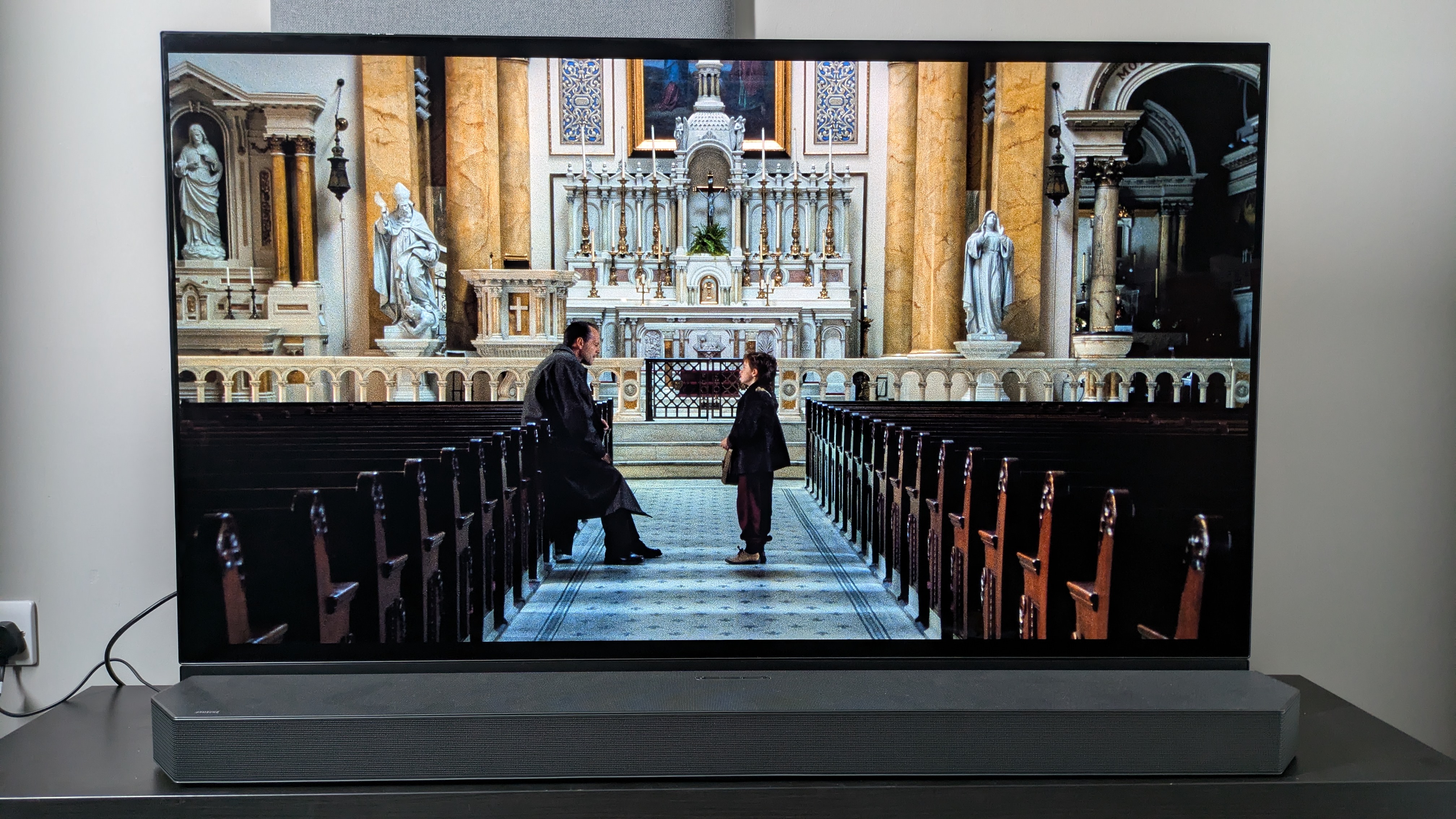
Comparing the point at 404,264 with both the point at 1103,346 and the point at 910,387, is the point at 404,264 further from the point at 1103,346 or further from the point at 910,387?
the point at 1103,346

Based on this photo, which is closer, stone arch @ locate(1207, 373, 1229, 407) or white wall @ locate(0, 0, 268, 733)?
stone arch @ locate(1207, 373, 1229, 407)

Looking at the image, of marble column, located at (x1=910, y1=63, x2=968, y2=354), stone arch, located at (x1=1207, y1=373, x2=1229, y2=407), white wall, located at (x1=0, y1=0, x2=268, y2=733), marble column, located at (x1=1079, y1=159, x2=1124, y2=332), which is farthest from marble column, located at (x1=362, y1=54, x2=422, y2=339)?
stone arch, located at (x1=1207, y1=373, x2=1229, y2=407)

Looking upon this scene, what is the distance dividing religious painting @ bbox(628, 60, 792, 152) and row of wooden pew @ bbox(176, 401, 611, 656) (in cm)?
76

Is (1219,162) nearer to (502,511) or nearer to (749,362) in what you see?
(749,362)

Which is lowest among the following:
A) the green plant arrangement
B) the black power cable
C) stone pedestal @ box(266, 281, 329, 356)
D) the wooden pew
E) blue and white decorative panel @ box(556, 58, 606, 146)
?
the black power cable

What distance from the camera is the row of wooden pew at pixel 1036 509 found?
2523 millimetres

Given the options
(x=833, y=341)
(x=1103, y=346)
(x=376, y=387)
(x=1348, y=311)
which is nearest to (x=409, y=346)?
(x=376, y=387)

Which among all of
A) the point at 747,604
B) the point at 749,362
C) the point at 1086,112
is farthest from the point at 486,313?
the point at 1086,112

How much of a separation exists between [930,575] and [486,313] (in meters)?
1.39

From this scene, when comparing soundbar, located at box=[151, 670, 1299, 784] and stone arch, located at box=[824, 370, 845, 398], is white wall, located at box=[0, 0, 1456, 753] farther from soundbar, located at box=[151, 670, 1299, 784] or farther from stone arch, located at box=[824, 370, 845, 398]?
stone arch, located at box=[824, 370, 845, 398]

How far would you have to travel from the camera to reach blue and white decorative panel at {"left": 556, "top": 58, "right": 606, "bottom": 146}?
8.17ft

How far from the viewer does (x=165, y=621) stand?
9.34 ft

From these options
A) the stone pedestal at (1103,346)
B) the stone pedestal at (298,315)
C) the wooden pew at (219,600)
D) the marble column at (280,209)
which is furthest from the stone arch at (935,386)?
the wooden pew at (219,600)

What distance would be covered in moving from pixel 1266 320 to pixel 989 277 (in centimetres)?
98
